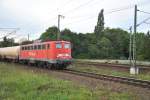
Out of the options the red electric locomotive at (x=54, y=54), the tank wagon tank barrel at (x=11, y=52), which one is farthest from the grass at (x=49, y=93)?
the tank wagon tank barrel at (x=11, y=52)

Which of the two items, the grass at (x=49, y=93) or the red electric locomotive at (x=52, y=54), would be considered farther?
the red electric locomotive at (x=52, y=54)

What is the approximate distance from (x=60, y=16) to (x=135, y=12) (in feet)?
112

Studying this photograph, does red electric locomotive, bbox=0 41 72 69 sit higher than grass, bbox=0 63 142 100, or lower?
higher

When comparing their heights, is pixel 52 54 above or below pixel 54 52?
below

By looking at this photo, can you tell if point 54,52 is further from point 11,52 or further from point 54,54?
point 11,52

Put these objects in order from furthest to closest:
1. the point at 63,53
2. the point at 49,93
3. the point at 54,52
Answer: the point at 63,53 < the point at 54,52 < the point at 49,93

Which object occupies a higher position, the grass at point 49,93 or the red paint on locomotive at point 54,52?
the red paint on locomotive at point 54,52

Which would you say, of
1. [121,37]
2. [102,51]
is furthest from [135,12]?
[121,37]

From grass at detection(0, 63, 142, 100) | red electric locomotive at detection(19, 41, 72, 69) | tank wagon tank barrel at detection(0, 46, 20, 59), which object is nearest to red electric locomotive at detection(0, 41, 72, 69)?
red electric locomotive at detection(19, 41, 72, 69)

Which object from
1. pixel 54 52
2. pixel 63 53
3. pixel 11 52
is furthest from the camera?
pixel 11 52

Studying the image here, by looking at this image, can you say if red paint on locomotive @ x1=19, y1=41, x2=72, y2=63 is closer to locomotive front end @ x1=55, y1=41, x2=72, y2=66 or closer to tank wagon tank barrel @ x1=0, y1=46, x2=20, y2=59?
locomotive front end @ x1=55, y1=41, x2=72, y2=66

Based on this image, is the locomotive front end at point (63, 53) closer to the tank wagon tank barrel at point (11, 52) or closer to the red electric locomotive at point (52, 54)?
the red electric locomotive at point (52, 54)

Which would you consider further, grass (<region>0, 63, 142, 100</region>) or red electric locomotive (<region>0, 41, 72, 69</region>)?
red electric locomotive (<region>0, 41, 72, 69</region>)

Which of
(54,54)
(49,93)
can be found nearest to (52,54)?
(54,54)
